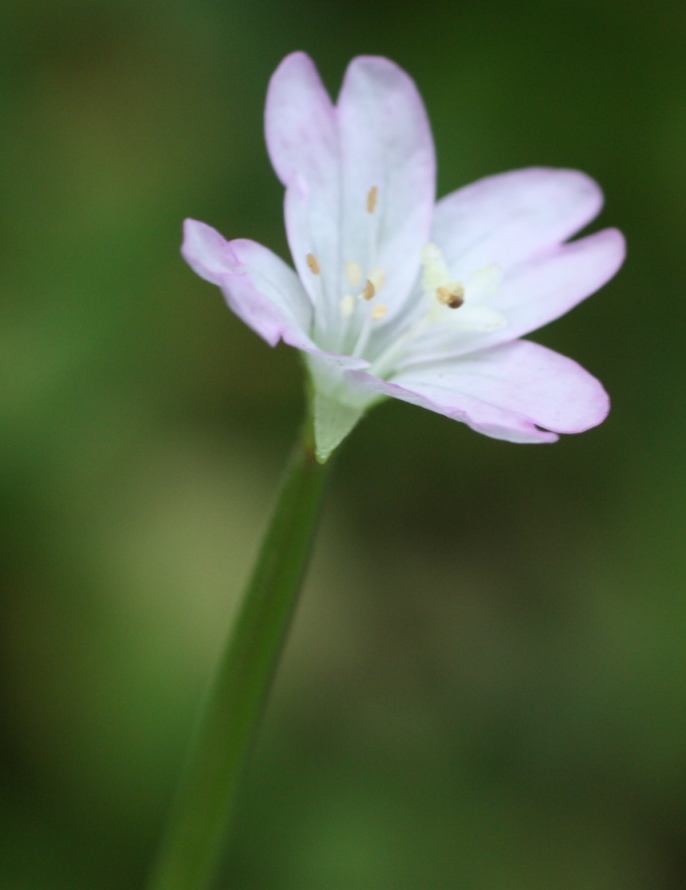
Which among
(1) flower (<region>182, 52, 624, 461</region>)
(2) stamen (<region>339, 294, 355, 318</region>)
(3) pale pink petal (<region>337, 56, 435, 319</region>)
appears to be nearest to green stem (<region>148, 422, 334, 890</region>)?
(1) flower (<region>182, 52, 624, 461</region>)

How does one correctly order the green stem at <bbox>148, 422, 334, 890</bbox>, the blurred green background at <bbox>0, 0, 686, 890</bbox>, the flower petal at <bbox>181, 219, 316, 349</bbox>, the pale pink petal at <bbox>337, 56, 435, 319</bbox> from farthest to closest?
the blurred green background at <bbox>0, 0, 686, 890</bbox> → the pale pink petal at <bbox>337, 56, 435, 319</bbox> → the green stem at <bbox>148, 422, 334, 890</bbox> → the flower petal at <bbox>181, 219, 316, 349</bbox>

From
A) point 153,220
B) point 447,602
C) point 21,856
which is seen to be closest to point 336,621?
point 447,602

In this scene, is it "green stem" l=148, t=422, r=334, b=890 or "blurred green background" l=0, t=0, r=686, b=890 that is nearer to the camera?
"green stem" l=148, t=422, r=334, b=890

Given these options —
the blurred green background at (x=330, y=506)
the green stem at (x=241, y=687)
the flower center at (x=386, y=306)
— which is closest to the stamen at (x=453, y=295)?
the flower center at (x=386, y=306)

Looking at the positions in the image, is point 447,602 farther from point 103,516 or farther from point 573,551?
point 103,516

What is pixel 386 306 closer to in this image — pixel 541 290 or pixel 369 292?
pixel 369 292

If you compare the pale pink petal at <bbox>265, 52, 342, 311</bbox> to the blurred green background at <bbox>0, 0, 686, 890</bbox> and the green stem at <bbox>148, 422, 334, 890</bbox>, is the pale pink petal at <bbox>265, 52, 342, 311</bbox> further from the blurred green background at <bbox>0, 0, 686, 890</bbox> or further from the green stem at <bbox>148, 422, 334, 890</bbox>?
the blurred green background at <bbox>0, 0, 686, 890</bbox>

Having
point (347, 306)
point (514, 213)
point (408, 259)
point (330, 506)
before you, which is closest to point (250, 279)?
point (347, 306)

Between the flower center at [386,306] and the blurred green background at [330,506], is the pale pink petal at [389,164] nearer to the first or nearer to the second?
the flower center at [386,306]
